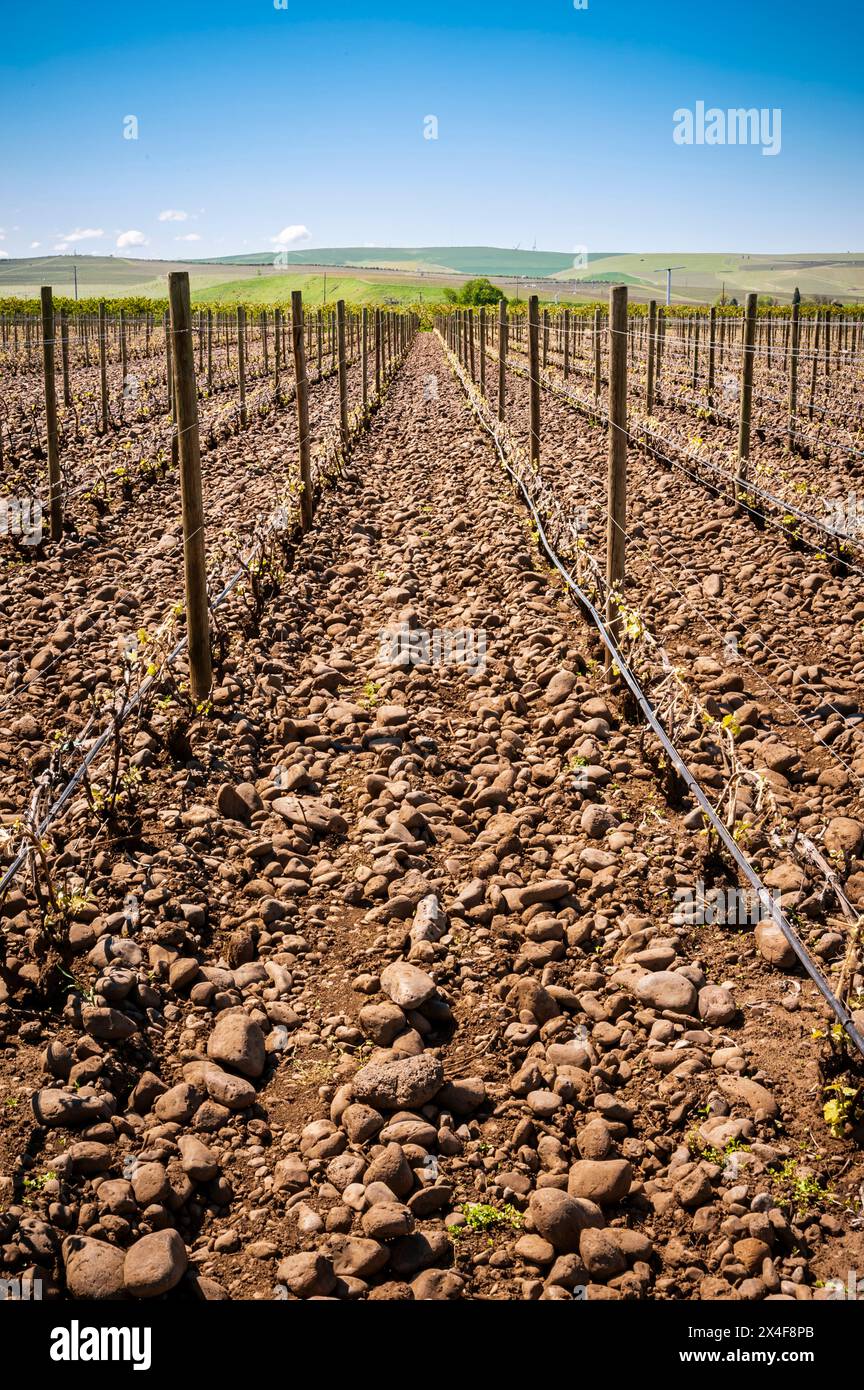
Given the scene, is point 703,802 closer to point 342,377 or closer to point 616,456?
point 616,456

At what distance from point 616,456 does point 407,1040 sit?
180 inches

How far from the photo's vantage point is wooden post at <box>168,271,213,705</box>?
646cm

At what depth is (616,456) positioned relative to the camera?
725 centimetres

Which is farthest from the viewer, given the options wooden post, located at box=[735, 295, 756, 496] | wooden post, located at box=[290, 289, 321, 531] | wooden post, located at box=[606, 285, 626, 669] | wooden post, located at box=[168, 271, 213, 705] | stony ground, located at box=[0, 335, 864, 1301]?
wooden post, located at box=[735, 295, 756, 496]

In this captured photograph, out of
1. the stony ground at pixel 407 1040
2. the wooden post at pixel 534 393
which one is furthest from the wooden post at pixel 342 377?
the stony ground at pixel 407 1040

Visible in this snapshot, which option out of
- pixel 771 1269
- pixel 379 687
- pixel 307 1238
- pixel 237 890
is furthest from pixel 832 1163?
pixel 379 687

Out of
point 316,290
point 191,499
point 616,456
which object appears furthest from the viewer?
point 316,290

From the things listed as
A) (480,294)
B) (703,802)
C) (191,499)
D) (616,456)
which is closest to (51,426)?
(191,499)

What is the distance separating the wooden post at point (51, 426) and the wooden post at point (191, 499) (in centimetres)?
459

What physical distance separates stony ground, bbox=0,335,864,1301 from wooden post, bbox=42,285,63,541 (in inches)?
205

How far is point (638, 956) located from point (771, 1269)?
143 centimetres

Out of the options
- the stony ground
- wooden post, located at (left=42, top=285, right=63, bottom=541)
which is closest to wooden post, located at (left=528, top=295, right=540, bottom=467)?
wooden post, located at (left=42, top=285, right=63, bottom=541)

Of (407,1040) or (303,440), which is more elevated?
(303,440)

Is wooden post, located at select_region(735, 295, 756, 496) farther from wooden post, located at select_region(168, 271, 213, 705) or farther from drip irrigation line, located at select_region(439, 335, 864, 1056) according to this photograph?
wooden post, located at select_region(168, 271, 213, 705)
